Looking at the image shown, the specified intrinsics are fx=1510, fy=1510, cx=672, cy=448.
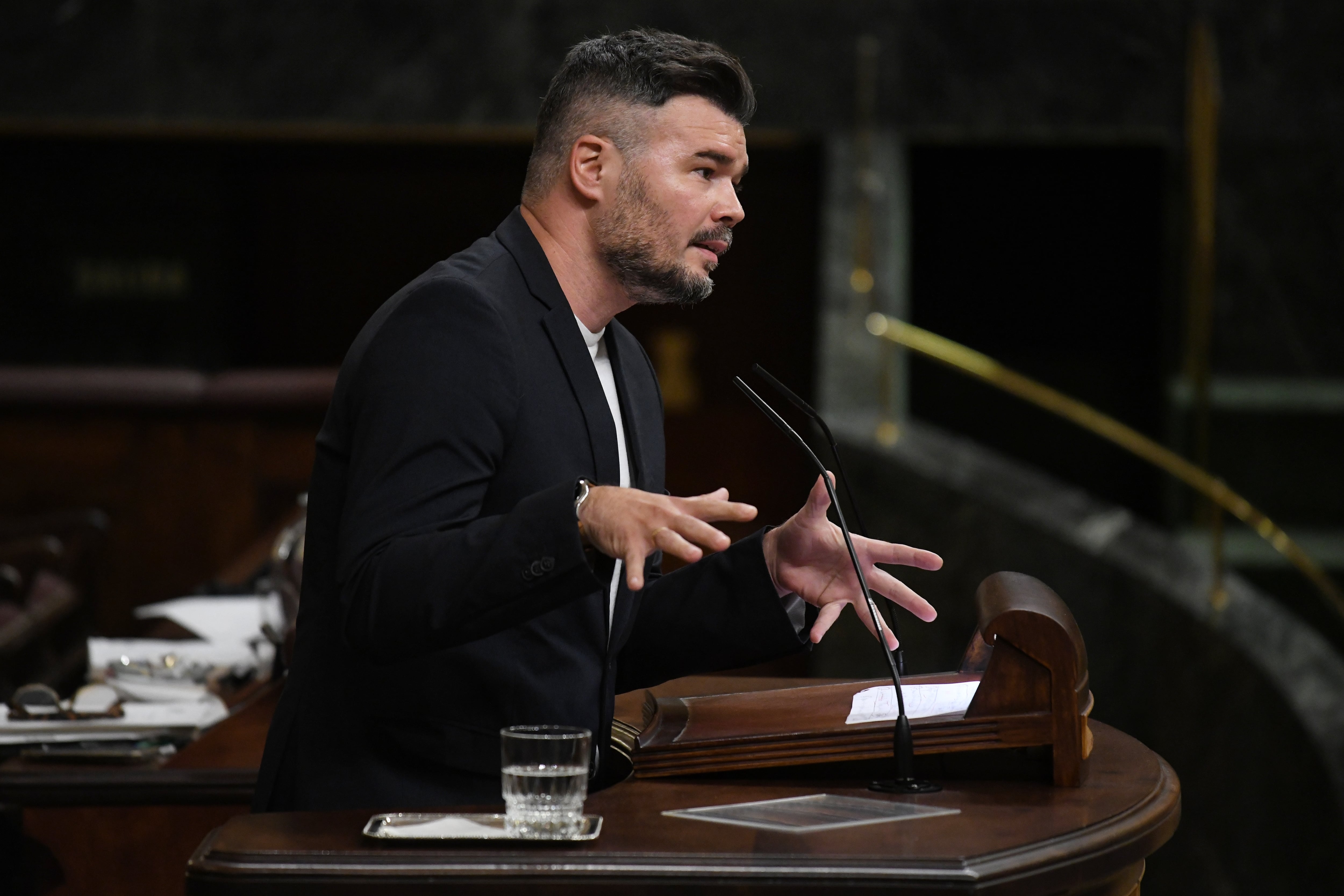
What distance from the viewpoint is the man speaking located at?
1437mm

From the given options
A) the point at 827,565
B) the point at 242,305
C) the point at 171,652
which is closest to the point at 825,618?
the point at 827,565

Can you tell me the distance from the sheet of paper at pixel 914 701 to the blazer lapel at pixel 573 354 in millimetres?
375

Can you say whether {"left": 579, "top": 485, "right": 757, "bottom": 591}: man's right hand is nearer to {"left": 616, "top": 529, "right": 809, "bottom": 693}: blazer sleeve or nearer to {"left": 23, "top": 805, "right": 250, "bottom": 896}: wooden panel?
{"left": 616, "top": 529, "right": 809, "bottom": 693}: blazer sleeve

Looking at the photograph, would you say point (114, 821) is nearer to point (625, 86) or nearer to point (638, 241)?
point (638, 241)

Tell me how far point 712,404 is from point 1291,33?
2.89m

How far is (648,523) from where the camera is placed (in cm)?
135

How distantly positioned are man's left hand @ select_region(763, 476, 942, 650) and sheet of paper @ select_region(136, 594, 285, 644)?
1321 millimetres

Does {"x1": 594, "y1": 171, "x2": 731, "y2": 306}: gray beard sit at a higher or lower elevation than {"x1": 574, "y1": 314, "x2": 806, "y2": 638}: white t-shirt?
higher

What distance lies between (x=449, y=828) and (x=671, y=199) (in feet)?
2.55

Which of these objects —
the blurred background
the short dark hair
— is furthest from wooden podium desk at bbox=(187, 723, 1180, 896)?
the blurred background

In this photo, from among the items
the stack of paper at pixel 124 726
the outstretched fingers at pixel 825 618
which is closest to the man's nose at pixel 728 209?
the outstretched fingers at pixel 825 618

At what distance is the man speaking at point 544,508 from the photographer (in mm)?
1437

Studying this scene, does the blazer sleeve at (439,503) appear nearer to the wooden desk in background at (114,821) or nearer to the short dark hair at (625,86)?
the short dark hair at (625,86)

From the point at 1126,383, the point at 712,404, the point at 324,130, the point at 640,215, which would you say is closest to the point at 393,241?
the point at 324,130
